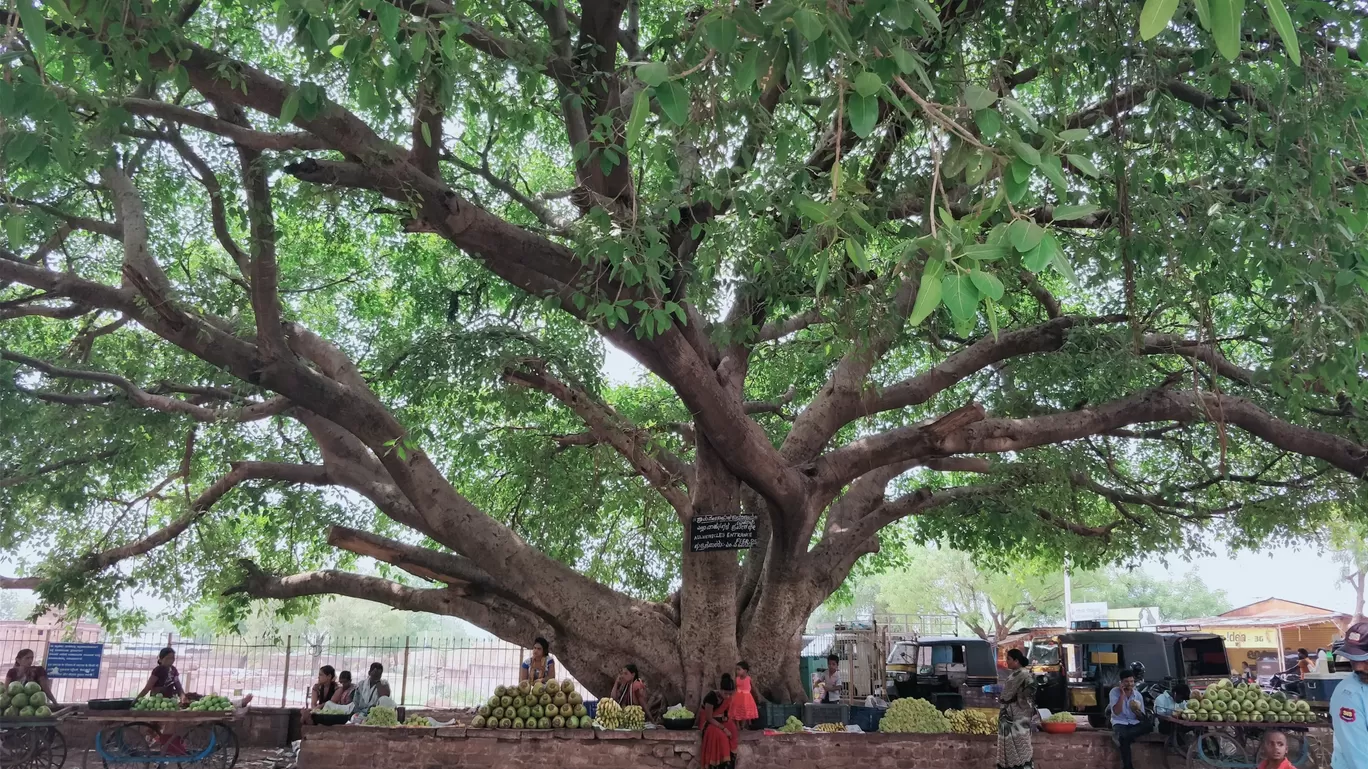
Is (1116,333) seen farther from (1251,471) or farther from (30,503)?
(30,503)

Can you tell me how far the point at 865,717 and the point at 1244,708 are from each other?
3.79m

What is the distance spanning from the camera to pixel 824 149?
778 centimetres

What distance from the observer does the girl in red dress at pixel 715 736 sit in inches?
320

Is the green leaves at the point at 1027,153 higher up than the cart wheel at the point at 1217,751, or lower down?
higher up

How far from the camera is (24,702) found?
324 inches

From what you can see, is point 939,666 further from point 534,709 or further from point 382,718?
point 382,718

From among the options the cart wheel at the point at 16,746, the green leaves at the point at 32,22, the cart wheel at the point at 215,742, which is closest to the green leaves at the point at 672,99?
the green leaves at the point at 32,22

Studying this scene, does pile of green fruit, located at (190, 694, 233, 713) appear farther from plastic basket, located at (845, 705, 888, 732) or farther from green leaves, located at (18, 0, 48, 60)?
green leaves, located at (18, 0, 48, 60)

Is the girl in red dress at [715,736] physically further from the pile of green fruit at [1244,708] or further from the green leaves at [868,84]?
the green leaves at [868,84]

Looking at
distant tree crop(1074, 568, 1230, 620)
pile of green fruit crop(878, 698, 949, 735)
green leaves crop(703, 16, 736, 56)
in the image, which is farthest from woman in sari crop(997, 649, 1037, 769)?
distant tree crop(1074, 568, 1230, 620)

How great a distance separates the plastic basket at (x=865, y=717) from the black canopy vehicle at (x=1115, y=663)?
5.15 meters

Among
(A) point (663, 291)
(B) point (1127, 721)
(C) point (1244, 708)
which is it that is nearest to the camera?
(A) point (663, 291)

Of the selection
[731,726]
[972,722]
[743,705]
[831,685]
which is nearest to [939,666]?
[831,685]

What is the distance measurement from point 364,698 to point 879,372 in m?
7.32
